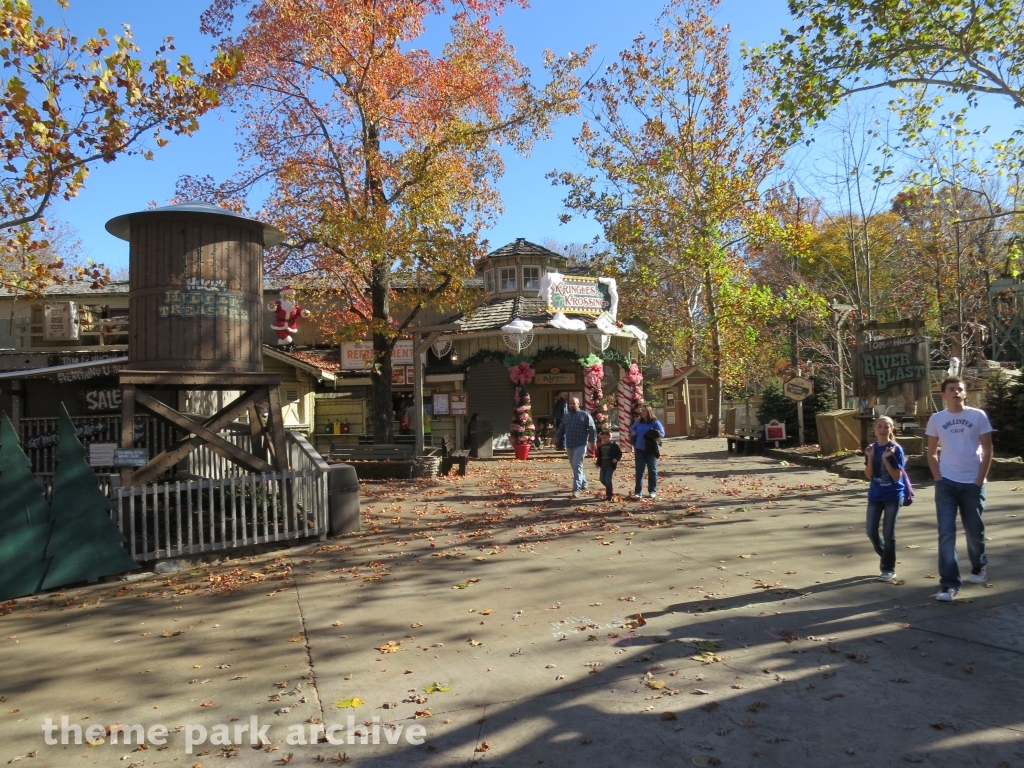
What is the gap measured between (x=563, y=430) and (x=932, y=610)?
747cm

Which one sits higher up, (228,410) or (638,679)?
(228,410)

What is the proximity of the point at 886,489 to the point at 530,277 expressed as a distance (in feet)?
69.1

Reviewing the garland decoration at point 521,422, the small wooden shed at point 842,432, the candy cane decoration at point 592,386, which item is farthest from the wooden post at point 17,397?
the small wooden shed at point 842,432

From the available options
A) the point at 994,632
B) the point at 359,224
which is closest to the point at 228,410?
the point at 359,224

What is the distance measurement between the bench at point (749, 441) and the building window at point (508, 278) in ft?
30.8

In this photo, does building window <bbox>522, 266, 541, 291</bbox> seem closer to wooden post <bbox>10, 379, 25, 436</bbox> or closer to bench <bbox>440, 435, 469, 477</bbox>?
bench <bbox>440, 435, 469, 477</bbox>

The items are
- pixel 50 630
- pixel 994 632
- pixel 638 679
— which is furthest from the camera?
pixel 50 630

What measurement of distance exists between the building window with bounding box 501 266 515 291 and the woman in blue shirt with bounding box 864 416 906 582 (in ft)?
68.6

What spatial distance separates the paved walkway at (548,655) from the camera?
13.1 ft

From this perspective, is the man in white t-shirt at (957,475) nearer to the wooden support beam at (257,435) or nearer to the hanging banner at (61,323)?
the wooden support beam at (257,435)

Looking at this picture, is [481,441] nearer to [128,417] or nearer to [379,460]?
[379,460]

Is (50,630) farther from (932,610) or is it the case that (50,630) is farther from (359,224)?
(359,224)

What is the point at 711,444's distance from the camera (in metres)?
27.7

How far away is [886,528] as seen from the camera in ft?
21.8
